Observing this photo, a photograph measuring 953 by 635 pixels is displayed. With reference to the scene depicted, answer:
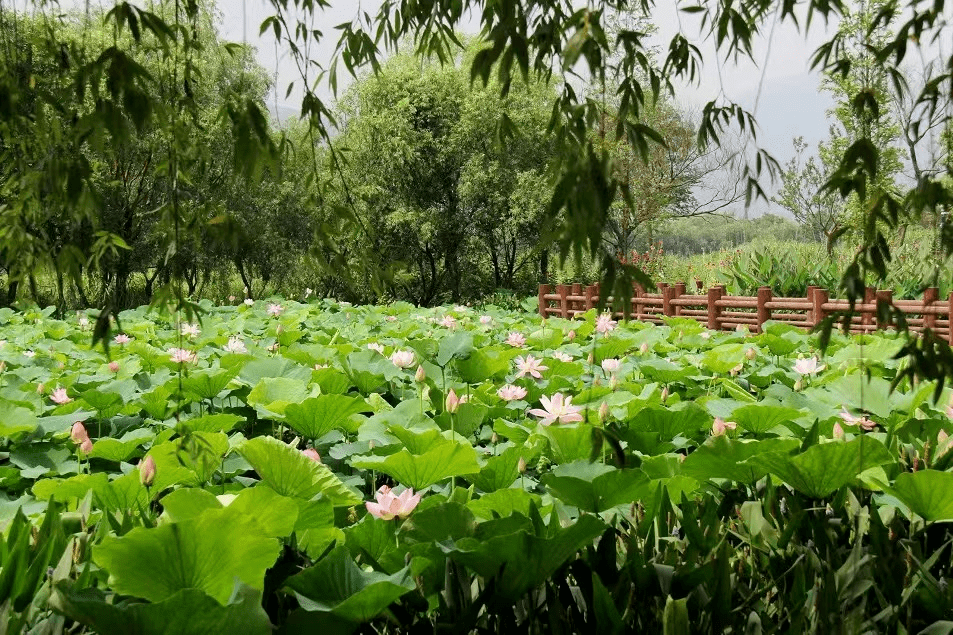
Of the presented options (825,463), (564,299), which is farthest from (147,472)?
(564,299)

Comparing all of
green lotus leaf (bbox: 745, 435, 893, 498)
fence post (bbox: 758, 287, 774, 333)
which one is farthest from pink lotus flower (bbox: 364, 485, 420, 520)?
fence post (bbox: 758, 287, 774, 333)

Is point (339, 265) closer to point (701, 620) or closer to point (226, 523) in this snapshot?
point (226, 523)

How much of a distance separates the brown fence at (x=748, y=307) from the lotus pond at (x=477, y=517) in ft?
17.7

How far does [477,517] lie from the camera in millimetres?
1624

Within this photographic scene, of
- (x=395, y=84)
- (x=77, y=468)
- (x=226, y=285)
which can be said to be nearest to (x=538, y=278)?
(x=395, y=84)

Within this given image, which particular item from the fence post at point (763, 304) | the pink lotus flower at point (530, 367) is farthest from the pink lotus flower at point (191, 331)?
the fence post at point (763, 304)

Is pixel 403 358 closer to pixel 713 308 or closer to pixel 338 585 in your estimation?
pixel 338 585

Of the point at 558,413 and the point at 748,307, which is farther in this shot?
the point at 748,307

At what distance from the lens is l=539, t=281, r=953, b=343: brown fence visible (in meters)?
7.90

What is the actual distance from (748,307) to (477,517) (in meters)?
9.51

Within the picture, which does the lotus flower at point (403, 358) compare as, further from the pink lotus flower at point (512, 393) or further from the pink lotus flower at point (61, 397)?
the pink lotus flower at point (61, 397)

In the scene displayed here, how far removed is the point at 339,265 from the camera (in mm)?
1621

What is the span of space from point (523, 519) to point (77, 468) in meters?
1.38

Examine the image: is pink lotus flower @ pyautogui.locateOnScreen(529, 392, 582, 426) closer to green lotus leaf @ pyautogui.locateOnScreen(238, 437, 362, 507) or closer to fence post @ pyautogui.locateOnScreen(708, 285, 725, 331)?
green lotus leaf @ pyautogui.locateOnScreen(238, 437, 362, 507)
